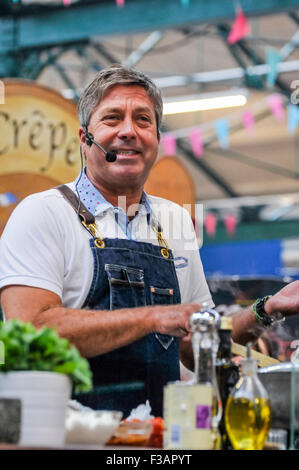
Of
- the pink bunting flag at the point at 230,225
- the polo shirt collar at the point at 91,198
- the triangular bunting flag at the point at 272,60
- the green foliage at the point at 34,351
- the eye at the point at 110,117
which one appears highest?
the pink bunting flag at the point at 230,225

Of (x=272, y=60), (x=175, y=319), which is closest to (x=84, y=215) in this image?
(x=175, y=319)

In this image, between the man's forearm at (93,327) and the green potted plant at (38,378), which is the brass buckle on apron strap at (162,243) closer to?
the man's forearm at (93,327)

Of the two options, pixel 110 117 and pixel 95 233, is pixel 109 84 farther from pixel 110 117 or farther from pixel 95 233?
pixel 95 233

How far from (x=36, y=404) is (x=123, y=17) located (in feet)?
21.0

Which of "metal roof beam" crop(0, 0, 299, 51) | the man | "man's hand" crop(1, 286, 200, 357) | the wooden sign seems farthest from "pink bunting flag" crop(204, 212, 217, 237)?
"man's hand" crop(1, 286, 200, 357)

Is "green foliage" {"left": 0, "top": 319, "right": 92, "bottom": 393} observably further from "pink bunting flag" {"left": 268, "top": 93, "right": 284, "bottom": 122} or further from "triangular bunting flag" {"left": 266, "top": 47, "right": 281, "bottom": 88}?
"pink bunting flag" {"left": 268, "top": 93, "right": 284, "bottom": 122}

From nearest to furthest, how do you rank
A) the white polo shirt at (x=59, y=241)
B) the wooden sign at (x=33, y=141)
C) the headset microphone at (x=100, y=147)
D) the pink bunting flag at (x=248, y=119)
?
the white polo shirt at (x=59, y=241)
the headset microphone at (x=100, y=147)
the wooden sign at (x=33, y=141)
the pink bunting flag at (x=248, y=119)

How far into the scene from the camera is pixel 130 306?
2252 mm

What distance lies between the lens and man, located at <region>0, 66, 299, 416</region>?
1.99 meters

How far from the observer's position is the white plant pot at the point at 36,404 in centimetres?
132

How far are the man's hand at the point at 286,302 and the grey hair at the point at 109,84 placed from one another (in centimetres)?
70

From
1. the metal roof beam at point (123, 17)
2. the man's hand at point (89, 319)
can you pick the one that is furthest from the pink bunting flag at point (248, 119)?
the man's hand at point (89, 319)
